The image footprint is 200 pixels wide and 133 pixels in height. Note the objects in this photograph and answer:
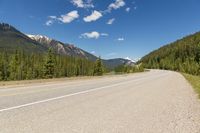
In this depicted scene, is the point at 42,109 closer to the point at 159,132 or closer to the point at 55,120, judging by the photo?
the point at 55,120

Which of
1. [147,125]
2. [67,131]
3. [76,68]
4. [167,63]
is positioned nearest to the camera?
[67,131]

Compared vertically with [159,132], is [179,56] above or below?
above

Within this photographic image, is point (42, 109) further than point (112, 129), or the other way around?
point (42, 109)

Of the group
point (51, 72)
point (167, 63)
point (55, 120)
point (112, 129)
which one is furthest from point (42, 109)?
point (167, 63)

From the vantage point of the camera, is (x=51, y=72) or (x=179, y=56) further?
(x=179, y=56)

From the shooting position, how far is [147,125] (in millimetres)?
6395

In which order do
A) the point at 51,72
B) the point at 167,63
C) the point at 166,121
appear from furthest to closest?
1. the point at 167,63
2. the point at 51,72
3. the point at 166,121

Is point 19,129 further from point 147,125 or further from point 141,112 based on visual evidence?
point 141,112

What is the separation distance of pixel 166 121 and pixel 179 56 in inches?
6706

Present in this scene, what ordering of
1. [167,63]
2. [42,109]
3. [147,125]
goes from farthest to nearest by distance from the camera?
[167,63]
[42,109]
[147,125]

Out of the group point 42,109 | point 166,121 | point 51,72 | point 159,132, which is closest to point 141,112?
point 166,121

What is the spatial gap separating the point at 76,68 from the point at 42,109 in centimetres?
11320

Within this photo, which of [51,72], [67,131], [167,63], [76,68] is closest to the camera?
[67,131]

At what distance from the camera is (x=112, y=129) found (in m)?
5.88
